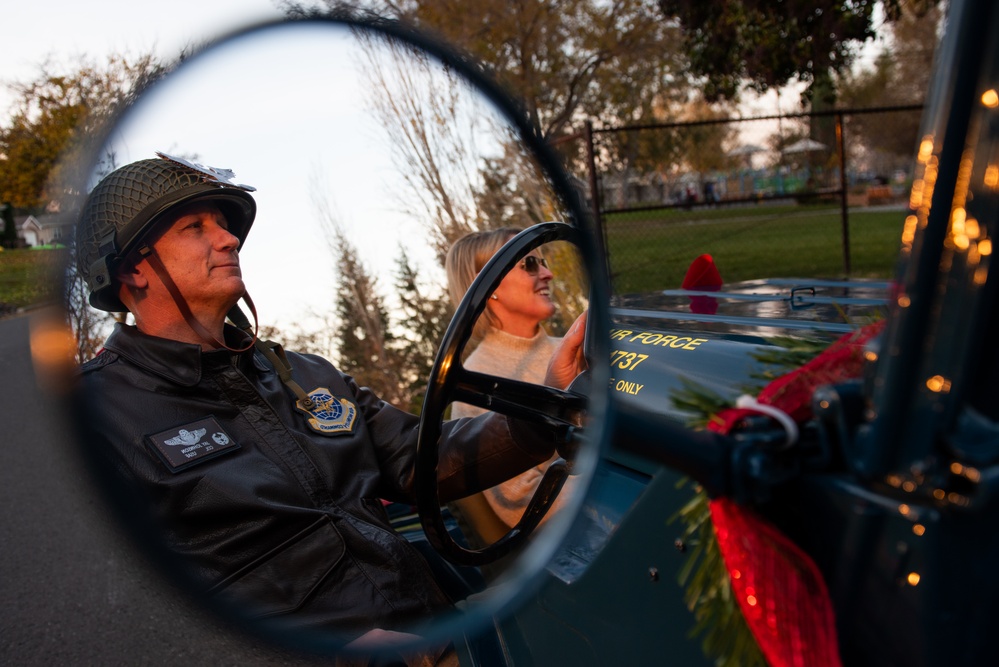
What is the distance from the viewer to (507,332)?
1.64m

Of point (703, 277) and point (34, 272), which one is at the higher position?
point (34, 272)

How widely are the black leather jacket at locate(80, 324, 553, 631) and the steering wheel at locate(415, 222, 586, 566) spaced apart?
12 cm

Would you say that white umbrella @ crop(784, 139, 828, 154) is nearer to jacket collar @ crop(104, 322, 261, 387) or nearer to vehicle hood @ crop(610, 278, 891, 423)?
vehicle hood @ crop(610, 278, 891, 423)

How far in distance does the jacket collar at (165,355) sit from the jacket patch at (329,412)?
24 centimetres

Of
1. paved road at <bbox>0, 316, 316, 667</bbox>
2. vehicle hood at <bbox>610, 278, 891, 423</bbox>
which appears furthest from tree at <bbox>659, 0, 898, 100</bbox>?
paved road at <bbox>0, 316, 316, 667</bbox>

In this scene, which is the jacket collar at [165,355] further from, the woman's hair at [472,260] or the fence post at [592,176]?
the fence post at [592,176]

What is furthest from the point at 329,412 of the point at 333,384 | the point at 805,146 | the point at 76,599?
the point at 805,146

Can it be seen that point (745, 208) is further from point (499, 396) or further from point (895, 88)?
point (895, 88)

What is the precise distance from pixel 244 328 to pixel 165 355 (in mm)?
170

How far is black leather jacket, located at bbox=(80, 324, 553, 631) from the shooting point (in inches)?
64.1

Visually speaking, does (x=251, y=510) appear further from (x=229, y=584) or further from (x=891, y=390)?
(x=891, y=390)

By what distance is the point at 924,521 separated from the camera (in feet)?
2.89

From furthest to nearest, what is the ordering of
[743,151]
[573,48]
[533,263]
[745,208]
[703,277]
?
[573,48] < [743,151] < [745,208] < [703,277] < [533,263]

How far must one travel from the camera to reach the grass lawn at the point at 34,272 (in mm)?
1123
